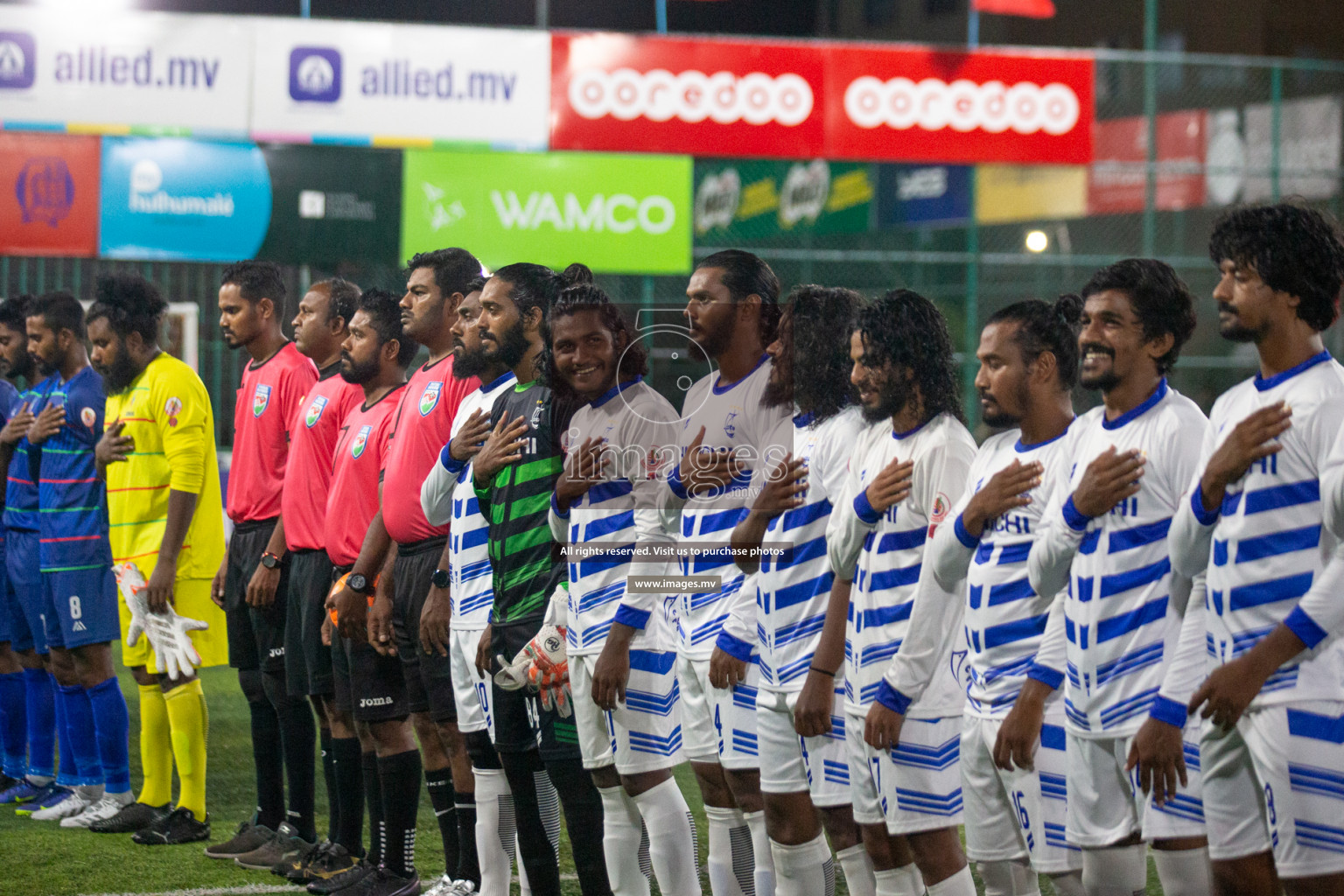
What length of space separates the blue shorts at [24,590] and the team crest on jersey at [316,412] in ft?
6.49

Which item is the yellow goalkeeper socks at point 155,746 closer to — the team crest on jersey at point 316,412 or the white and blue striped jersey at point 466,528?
the team crest on jersey at point 316,412

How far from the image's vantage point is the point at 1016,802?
3381 mm

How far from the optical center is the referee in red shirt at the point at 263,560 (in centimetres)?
555

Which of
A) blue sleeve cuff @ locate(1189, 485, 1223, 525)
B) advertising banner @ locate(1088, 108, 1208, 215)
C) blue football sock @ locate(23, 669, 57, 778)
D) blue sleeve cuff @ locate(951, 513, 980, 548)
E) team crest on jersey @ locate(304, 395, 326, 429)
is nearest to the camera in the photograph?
blue sleeve cuff @ locate(1189, 485, 1223, 525)

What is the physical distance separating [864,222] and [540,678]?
36.9 ft

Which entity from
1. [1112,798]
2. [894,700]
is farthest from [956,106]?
[1112,798]

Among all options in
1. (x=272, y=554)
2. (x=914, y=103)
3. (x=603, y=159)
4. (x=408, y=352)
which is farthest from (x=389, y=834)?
(x=914, y=103)

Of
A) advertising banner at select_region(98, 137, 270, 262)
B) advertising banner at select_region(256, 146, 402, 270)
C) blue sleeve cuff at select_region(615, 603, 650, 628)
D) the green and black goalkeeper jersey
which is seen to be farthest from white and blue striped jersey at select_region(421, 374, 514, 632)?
advertising banner at select_region(98, 137, 270, 262)

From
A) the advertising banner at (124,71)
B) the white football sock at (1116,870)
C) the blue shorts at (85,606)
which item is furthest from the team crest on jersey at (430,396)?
the advertising banner at (124,71)

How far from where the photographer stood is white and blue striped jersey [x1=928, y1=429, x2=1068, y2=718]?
3408 millimetres

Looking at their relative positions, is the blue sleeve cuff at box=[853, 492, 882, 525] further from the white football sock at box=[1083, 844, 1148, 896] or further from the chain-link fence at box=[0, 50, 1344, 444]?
the chain-link fence at box=[0, 50, 1344, 444]

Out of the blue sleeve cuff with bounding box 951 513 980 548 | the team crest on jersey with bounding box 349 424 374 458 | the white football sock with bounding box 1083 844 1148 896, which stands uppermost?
the team crest on jersey with bounding box 349 424 374 458

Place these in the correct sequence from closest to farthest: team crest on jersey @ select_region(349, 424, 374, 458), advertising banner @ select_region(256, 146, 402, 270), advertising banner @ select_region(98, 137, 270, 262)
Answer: team crest on jersey @ select_region(349, 424, 374, 458) < advertising banner @ select_region(98, 137, 270, 262) < advertising banner @ select_region(256, 146, 402, 270)

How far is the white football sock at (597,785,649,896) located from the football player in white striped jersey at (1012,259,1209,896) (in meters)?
1.22
